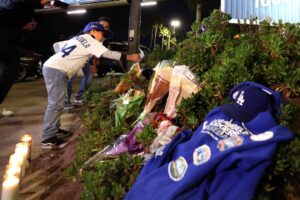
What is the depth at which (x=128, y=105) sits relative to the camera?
13.7 ft

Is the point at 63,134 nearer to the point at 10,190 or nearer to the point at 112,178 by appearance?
the point at 10,190

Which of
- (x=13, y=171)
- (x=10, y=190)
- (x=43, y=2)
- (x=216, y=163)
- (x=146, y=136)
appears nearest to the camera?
(x=216, y=163)

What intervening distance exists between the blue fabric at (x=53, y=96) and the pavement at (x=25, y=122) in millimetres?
348

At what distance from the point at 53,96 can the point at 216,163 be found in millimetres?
3520

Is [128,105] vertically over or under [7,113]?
over

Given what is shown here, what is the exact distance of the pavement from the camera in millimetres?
5139

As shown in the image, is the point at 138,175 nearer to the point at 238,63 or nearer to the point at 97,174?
the point at 97,174

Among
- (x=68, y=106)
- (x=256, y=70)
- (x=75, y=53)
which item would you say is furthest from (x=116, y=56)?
(x=68, y=106)

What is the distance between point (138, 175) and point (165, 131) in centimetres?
46

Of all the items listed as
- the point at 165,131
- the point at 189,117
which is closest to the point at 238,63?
the point at 189,117

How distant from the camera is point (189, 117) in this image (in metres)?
3.11

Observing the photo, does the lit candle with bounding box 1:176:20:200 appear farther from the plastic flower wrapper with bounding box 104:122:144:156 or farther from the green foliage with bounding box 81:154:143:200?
the plastic flower wrapper with bounding box 104:122:144:156

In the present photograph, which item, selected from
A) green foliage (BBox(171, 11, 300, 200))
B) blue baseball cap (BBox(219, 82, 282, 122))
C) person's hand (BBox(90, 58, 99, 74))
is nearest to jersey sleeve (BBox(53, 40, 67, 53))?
person's hand (BBox(90, 58, 99, 74))

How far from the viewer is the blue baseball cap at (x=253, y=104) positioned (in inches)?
98.3
